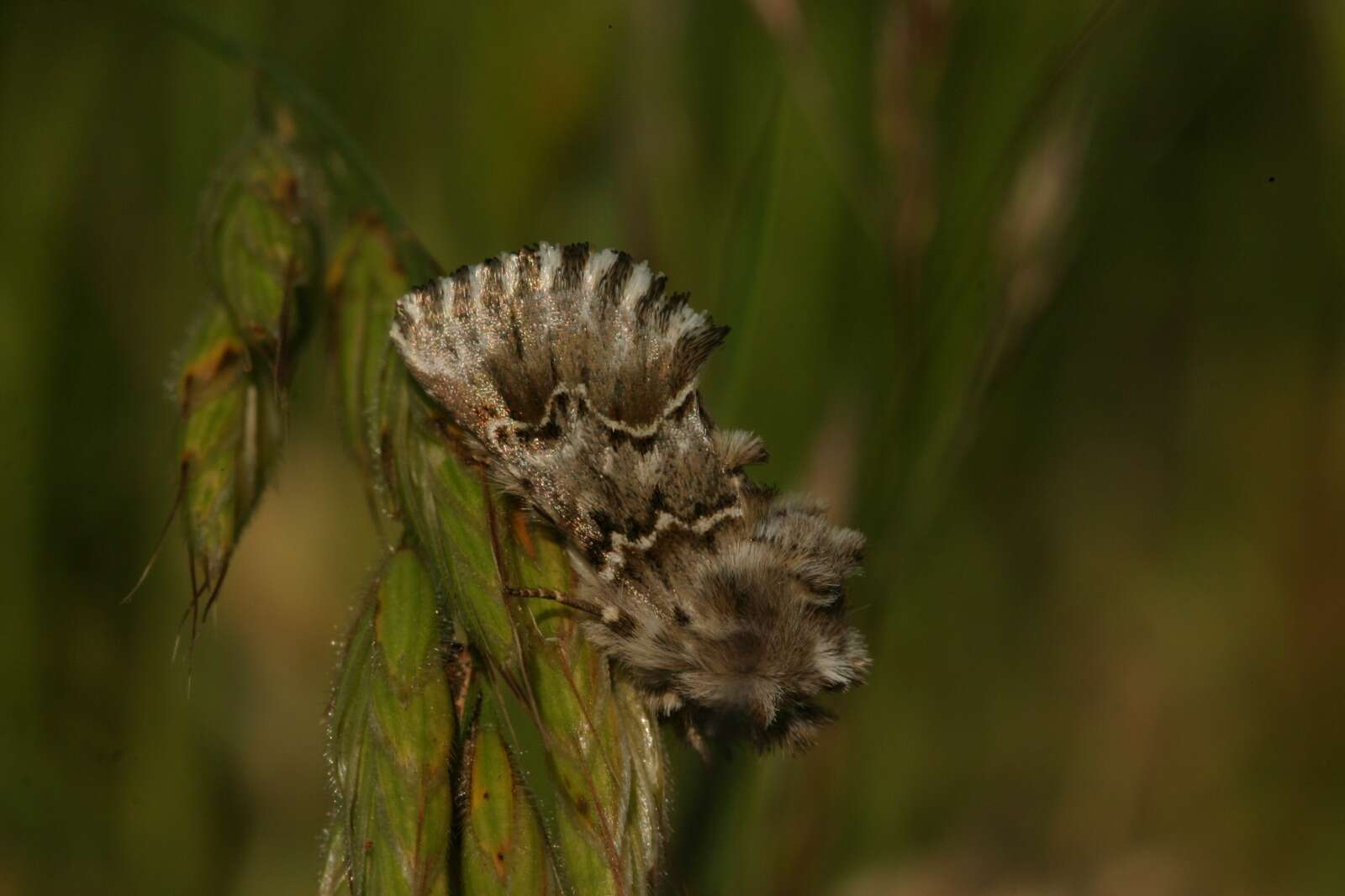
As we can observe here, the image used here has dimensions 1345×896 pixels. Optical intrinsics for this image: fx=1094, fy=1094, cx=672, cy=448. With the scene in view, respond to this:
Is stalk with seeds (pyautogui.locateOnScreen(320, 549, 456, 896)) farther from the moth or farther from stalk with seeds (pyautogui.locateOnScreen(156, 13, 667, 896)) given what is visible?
the moth

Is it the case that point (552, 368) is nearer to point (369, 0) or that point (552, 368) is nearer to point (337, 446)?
point (337, 446)

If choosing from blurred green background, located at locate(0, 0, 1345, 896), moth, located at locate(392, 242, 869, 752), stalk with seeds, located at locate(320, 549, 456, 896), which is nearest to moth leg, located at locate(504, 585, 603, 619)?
moth, located at locate(392, 242, 869, 752)

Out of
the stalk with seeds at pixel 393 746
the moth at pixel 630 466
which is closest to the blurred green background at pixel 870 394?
the moth at pixel 630 466

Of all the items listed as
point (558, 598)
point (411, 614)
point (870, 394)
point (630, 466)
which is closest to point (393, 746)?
point (411, 614)

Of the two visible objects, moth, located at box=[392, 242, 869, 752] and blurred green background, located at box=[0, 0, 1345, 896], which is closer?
moth, located at box=[392, 242, 869, 752]

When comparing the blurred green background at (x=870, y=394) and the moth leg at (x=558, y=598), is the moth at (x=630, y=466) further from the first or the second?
the blurred green background at (x=870, y=394)

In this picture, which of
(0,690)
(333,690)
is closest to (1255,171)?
(333,690)
